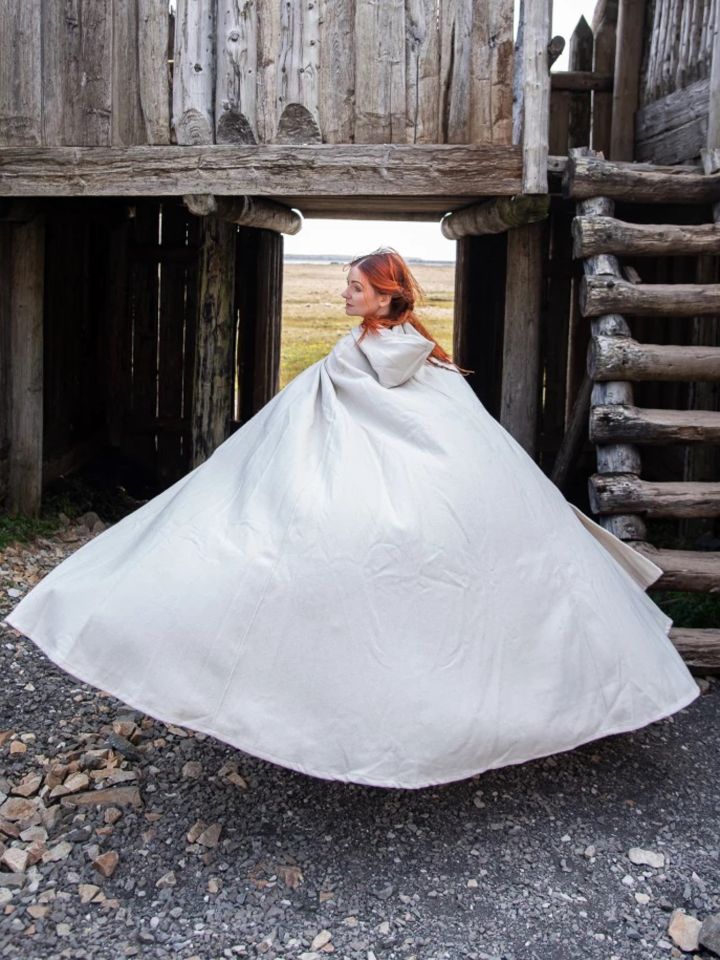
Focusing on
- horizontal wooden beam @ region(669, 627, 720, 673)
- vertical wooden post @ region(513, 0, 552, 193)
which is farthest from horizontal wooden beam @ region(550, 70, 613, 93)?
horizontal wooden beam @ region(669, 627, 720, 673)

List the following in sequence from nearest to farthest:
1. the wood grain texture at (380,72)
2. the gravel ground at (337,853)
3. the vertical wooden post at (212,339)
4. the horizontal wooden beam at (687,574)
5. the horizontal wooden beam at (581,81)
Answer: the gravel ground at (337,853) < the horizontal wooden beam at (687,574) < the wood grain texture at (380,72) < the vertical wooden post at (212,339) < the horizontal wooden beam at (581,81)

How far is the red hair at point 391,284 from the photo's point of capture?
3.51 metres

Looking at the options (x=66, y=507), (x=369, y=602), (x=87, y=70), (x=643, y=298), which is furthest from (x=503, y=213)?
(x=66, y=507)

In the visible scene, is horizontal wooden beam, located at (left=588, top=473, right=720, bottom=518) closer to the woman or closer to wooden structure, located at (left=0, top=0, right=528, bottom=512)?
the woman

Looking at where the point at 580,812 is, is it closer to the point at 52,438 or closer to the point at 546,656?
the point at 546,656

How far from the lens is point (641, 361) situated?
15.9ft

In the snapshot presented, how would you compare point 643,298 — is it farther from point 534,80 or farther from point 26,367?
point 26,367

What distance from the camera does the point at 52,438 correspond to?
7750 millimetres

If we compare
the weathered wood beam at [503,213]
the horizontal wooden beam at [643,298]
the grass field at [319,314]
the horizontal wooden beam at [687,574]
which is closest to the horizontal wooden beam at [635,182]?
the weathered wood beam at [503,213]

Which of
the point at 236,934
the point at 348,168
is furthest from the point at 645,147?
the point at 236,934

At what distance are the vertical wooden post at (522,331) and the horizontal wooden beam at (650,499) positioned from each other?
125 centimetres

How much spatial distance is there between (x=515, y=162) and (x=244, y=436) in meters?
2.51

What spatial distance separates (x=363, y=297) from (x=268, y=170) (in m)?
2.22

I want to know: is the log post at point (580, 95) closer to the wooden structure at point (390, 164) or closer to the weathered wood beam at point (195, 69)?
the wooden structure at point (390, 164)
